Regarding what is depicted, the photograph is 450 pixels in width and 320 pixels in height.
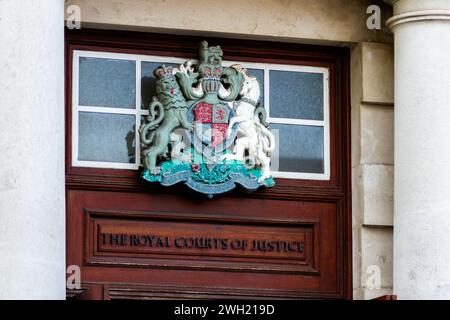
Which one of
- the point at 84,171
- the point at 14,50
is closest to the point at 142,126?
the point at 84,171

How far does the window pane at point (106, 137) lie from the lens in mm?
16234

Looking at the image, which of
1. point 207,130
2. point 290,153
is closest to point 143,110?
point 207,130

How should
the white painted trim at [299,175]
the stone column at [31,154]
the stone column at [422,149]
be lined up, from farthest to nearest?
the white painted trim at [299,175] < the stone column at [422,149] < the stone column at [31,154]

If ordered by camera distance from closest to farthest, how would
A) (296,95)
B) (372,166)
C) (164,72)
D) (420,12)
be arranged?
(420,12)
(164,72)
(372,166)
(296,95)

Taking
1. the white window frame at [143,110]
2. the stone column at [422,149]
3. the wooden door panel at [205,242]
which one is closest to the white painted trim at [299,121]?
the white window frame at [143,110]

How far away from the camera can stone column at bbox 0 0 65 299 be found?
47.0 feet

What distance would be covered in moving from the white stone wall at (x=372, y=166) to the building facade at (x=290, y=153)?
0.04 ft

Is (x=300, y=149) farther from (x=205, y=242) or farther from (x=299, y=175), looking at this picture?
(x=205, y=242)

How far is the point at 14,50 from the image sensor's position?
48.1 feet

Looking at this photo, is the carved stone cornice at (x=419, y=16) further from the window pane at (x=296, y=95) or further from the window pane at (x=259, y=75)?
the window pane at (x=259, y=75)

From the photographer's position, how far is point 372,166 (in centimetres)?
1656

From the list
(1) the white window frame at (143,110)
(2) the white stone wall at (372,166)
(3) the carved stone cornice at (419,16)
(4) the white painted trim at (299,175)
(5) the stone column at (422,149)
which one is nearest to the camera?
(5) the stone column at (422,149)

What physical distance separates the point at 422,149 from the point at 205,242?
6.70 feet

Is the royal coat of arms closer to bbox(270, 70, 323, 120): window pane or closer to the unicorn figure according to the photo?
the unicorn figure
